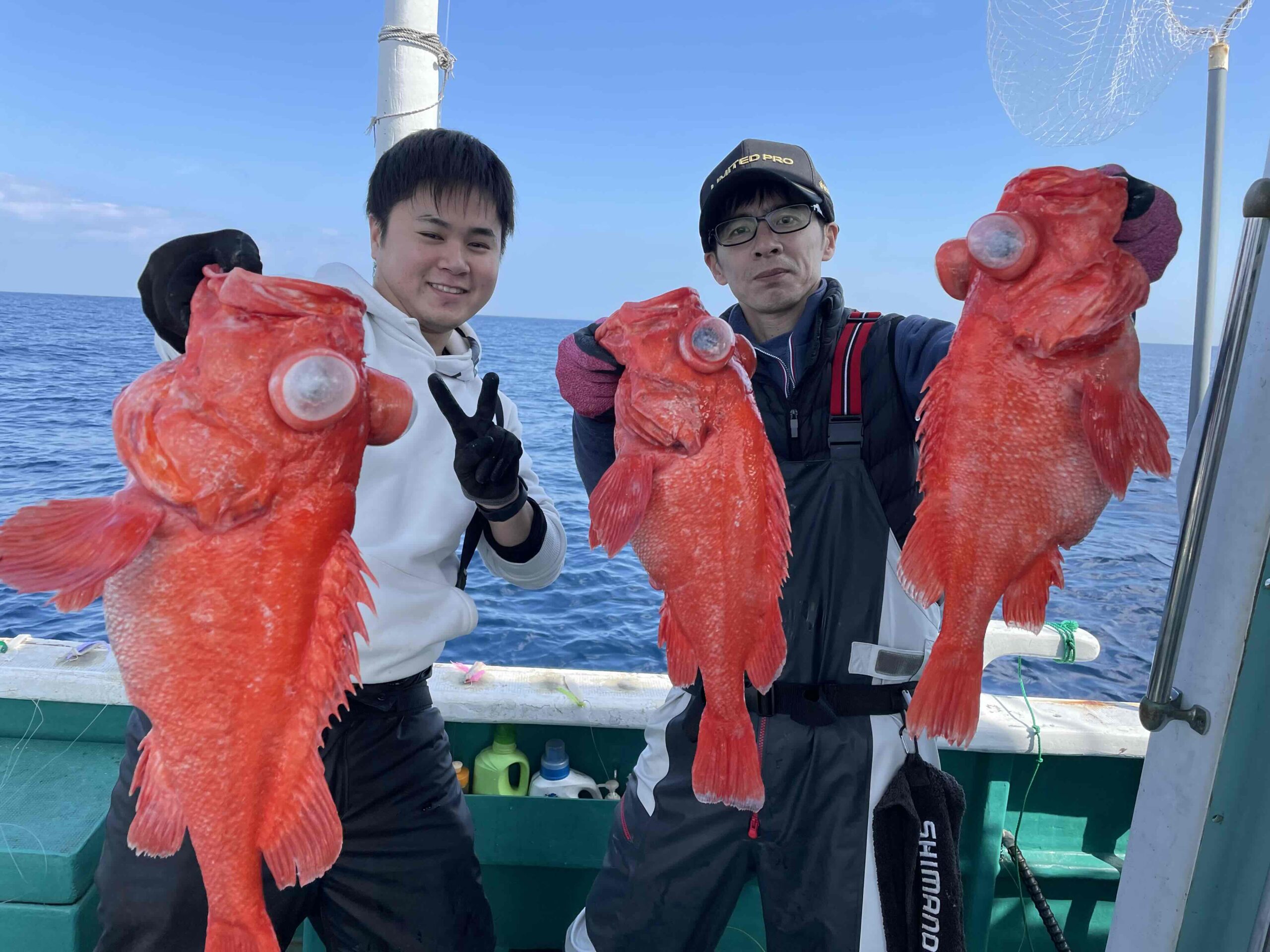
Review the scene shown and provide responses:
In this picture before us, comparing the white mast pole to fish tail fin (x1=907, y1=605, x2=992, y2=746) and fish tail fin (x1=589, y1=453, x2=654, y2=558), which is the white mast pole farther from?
fish tail fin (x1=907, y1=605, x2=992, y2=746)

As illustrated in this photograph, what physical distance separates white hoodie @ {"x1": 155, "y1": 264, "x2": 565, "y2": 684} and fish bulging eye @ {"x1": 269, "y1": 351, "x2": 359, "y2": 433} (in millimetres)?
1229

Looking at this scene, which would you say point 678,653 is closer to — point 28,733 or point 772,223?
point 772,223

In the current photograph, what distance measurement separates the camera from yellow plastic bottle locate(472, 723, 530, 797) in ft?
13.3

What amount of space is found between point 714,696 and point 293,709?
1.11 metres

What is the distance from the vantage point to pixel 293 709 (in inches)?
63.9

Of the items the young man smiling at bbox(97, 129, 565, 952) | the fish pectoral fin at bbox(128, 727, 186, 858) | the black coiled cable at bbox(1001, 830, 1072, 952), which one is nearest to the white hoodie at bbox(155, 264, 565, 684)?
the young man smiling at bbox(97, 129, 565, 952)

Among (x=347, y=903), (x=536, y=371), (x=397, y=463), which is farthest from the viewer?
(x=536, y=371)

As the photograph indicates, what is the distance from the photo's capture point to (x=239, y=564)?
5.11 ft


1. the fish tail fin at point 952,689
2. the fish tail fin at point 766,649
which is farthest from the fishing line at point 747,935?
the fish tail fin at point 952,689

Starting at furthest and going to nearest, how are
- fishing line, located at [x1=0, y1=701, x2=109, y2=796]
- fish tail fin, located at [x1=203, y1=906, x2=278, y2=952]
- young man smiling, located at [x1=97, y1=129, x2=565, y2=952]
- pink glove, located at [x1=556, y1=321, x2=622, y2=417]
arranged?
fishing line, located at [x1=0, y1=701, x2=109, y2=796] → young man smiling, located at [x1=97, y1=129, x2=565, y2=952] → pink glove, located at [x1=556, y1=321, x2=622, y2=417] → fish tail fin, located at [x1=203, y1=906, x2=278, y2=952]

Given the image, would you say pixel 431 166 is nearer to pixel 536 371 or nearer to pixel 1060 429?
pixel 1060 429

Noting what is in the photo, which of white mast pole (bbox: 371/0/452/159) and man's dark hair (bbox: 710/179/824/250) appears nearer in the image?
man's dark hair (bbox: 710/179/824/250)

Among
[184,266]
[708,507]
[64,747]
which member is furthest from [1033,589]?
[64,747]

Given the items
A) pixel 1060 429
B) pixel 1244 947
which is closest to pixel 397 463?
pixel 1060 429
